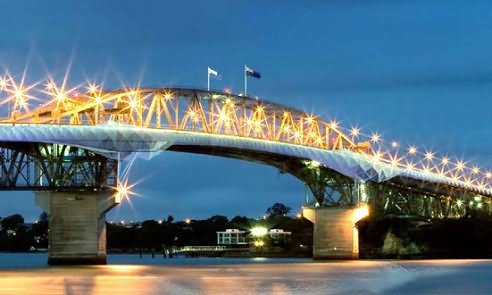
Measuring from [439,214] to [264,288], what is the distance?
112105 millimetres

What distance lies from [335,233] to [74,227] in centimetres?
3513

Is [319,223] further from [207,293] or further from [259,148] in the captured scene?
[207,293]

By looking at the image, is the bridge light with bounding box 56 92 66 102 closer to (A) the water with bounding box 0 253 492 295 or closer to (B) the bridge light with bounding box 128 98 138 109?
(B) the bridge light with bounding box 128 98 138 109

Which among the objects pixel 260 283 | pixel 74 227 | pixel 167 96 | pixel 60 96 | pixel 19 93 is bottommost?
pixel 260 283

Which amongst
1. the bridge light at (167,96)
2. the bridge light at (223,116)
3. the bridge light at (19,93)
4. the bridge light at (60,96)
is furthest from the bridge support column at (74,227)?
the bridge light at (223,116)

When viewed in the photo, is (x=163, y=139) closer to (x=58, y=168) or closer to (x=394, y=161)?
(x=58, y=168)

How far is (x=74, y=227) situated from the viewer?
9912 centimetres

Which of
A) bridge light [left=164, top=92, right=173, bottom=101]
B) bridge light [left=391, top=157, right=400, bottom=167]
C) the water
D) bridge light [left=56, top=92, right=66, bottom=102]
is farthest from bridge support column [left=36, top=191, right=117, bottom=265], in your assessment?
bridge light [left=391, top=157, right=400, bottom=167]

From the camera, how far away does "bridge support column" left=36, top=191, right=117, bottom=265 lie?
98688 mm

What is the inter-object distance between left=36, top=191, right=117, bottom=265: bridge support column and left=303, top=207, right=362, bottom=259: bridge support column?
103 ft

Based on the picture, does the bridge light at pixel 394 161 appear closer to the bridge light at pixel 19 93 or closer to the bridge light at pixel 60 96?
the bridge light at pixel 60 96

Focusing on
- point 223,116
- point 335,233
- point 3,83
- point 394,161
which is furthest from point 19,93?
point 394,161

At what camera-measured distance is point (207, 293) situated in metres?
55.9

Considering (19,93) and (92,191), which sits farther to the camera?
(92,191)
